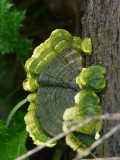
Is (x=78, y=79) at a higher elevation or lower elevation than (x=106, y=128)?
higher

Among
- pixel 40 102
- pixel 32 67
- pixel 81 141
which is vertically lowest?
pixel 81 141

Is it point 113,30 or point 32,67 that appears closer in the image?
point 113,30

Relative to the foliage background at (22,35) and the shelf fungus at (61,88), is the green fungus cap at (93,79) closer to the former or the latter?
the shelf fungus at (61,88)

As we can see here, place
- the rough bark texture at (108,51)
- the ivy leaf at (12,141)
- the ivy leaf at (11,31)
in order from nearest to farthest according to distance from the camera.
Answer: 1. the rough bark texture at (108,51)
2. the ivy leaf at (12,141)
3. the ivy leaf at (11,31)

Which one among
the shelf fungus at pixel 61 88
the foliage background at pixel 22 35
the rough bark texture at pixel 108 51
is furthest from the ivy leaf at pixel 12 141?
the rough bark texture at pixel 108 51

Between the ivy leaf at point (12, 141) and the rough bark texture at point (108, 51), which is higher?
the rough bark texture at point (108, 51)

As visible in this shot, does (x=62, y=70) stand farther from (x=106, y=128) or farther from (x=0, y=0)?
(x=0, y=0)

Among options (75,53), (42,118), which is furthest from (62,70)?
(42,118)
